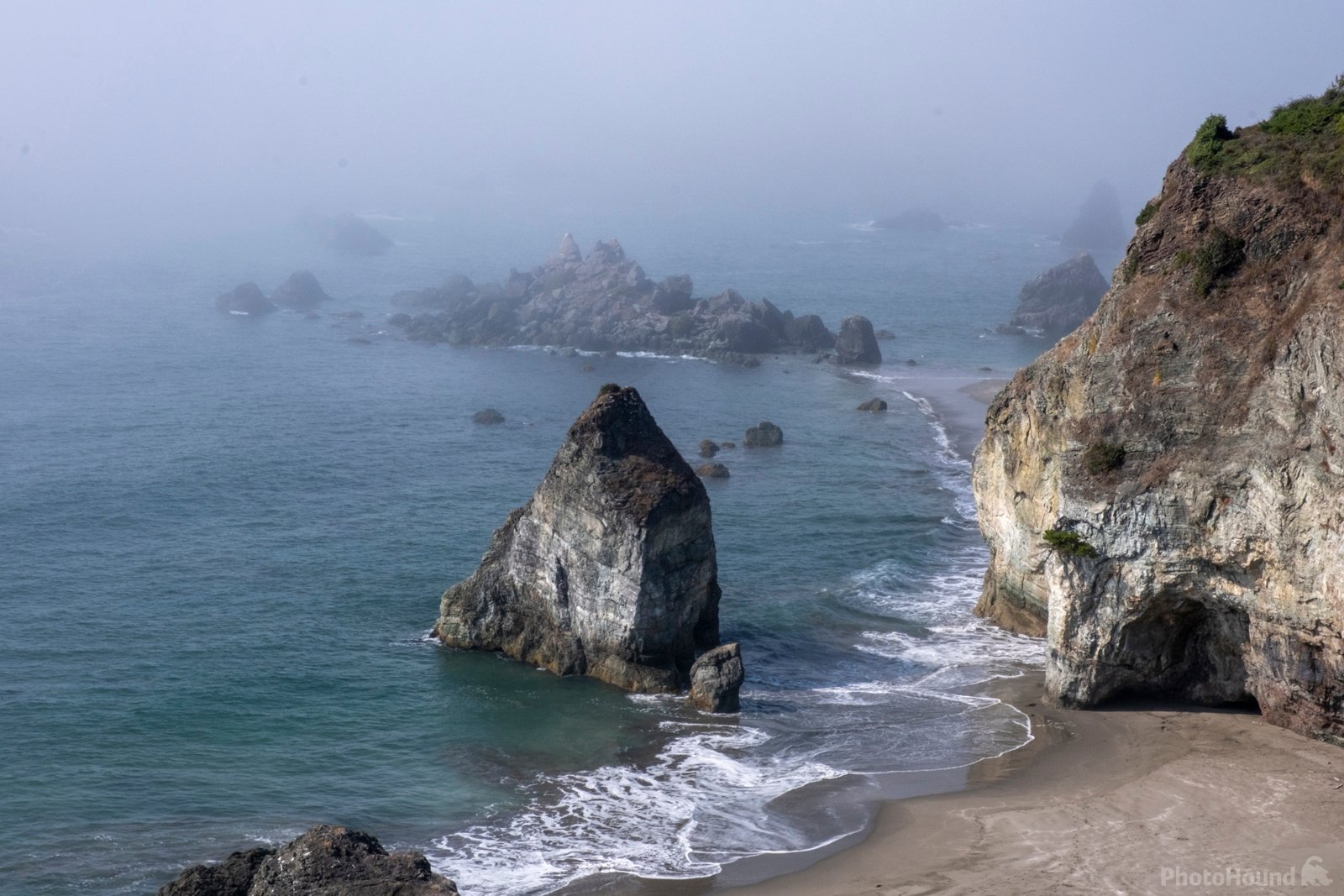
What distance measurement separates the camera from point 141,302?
485 feet

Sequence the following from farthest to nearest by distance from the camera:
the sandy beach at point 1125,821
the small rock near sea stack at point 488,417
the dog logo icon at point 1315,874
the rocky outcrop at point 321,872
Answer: the small rock near sea stack at point 488,417, the sandy beach at point 1125,821, the dog logo icon at point 1315,874, the rocky outcrop at point 321,872

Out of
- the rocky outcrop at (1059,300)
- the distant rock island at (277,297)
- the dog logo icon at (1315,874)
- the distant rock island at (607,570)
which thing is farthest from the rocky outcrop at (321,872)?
the distant rock island at (277,297)

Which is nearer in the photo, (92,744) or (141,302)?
(92,744)

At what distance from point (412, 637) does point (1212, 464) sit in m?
30.5

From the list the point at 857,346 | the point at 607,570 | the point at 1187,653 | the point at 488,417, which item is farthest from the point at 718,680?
the point at 857,346

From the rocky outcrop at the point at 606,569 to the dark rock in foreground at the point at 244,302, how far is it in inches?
4187

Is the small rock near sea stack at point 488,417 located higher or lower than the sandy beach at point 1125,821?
higher

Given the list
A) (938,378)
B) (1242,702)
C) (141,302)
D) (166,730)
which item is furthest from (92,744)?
(141,302)

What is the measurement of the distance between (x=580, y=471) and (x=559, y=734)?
964 cm

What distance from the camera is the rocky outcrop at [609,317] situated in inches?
4710

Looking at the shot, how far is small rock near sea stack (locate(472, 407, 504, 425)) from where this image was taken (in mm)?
90312

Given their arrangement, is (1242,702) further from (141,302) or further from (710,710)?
(141,302)

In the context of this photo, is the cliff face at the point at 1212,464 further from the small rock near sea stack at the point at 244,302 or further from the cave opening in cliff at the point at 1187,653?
the small rock near sea stack at the point at 244,302

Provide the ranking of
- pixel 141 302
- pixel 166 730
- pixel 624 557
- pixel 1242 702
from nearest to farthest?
pixel 1242 702 < pixel 166 730 < pixel 624 557 < pixel 141 302
